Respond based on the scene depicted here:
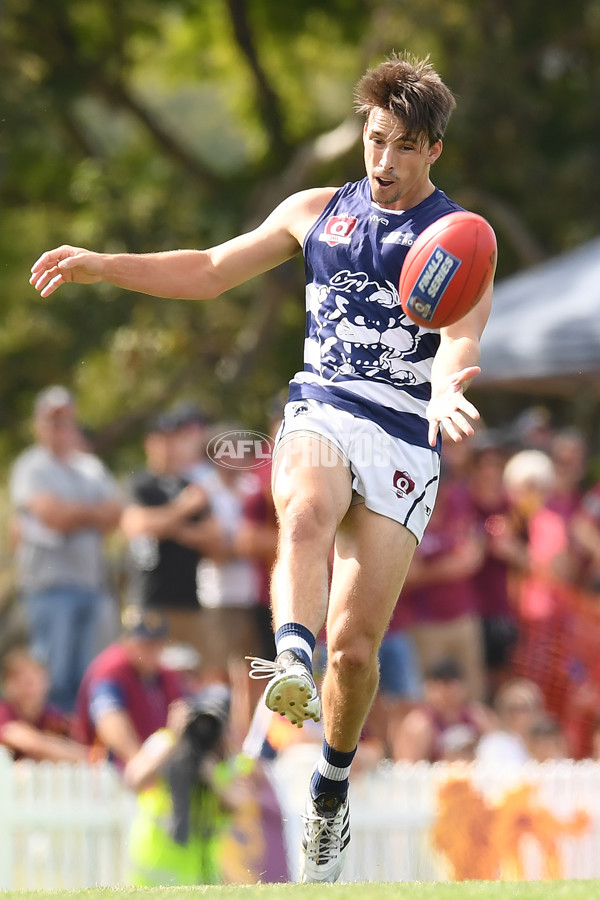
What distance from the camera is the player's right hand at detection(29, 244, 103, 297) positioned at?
19.4 feet

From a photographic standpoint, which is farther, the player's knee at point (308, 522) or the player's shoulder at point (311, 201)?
the player's shoulder at point (311, 201)

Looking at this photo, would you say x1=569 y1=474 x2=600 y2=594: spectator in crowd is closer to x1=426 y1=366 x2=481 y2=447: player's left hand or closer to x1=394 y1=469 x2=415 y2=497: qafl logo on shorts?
x1=394 y1=469 x2=415 y2=497: qafl logo on shorts

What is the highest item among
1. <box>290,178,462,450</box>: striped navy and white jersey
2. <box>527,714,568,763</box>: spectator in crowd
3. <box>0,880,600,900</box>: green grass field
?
<box>290,178,462,450</box>: striped navy and white jersey

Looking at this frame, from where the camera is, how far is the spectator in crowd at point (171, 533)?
959 centimetres

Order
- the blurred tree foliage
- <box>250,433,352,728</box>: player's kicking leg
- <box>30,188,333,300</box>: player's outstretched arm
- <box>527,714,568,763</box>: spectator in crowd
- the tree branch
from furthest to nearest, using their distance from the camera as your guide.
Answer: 1. the tree branch
2. the blurred tree foliage
3. <box>527,714,568,763</box>: spectator in crowd
4. <box>30,188,333,300</box>: player's outstretched arm
5. <box>250,433,352,728</box>: player's kicking leg

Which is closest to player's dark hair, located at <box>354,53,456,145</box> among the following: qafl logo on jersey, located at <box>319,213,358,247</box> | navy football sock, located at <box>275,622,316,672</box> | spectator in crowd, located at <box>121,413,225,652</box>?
qafl logo on jersey, located at <box>319,213,358,247</box>

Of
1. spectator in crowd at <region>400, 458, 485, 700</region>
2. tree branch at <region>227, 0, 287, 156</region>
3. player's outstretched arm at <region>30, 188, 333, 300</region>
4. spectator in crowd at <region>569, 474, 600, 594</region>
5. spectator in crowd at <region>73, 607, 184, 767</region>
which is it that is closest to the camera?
player's outstretched arm at <region>30, 188, 333, 300</region>

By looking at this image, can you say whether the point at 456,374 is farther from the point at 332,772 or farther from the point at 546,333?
the point at 546,333

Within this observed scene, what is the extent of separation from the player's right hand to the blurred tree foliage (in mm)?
8373

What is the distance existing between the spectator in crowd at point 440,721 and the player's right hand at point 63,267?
4.76 m

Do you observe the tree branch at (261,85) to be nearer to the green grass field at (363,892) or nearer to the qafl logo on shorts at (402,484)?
the qafl logo on shorts at (402,484)

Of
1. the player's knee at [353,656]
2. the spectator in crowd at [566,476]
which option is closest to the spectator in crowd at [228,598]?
the spectator in crowd at [566,476]

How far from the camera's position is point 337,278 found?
5.86 metres

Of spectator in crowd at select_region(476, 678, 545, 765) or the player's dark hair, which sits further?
spectator in crowd at select_region(476, 678, 545, 765)
